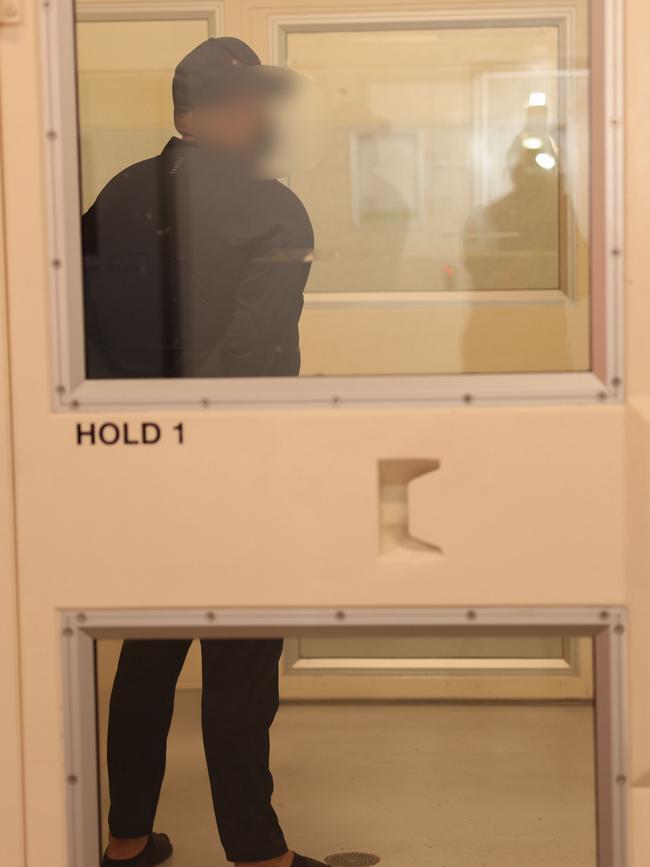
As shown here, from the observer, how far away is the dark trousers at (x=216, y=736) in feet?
5.61

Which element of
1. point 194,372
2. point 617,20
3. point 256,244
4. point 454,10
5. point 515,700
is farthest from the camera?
point 515,700

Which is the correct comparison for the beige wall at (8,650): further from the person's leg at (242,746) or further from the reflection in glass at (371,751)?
the person's leg at (242,746)

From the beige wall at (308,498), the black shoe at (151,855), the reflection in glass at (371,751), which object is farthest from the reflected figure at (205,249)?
the black shoe at (151,855)

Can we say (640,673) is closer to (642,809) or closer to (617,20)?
(642,809)

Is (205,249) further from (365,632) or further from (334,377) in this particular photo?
(365,632)

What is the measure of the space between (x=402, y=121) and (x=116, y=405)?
690 millimetres

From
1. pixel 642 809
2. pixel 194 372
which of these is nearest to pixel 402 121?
pixel 194 372

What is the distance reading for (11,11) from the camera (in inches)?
50.9

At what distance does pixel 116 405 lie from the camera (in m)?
1.32

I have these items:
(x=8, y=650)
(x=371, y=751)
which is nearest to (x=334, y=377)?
(x=8, y=650)

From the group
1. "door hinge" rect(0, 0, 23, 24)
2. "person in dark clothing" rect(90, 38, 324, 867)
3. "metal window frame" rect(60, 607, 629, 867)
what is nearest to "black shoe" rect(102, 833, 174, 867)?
"person in dark clothing" rect(90, 38, 324, 867)

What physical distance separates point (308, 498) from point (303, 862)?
804mm

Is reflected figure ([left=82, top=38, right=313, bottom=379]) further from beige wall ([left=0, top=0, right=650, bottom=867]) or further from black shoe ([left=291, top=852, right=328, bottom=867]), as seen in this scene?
black shoe ([left=291, top=852, right=328, bottom=867])

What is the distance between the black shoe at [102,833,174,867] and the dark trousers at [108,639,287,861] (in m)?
0.02
